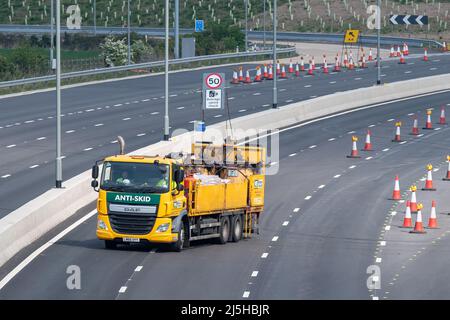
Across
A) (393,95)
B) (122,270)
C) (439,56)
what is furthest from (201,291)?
(439,56)

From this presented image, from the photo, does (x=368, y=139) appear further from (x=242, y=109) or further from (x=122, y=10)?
(x=122, y=10)

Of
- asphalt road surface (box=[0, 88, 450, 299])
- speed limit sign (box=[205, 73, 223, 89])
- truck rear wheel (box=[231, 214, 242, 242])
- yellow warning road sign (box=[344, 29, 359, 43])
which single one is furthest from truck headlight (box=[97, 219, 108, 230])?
yellow warning road sign (box=[344, 29, 359, 43])

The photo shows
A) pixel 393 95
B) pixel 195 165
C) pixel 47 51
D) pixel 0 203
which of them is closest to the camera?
pixel 195 165

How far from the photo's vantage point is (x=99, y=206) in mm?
33625

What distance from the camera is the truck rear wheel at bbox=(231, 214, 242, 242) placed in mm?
35562

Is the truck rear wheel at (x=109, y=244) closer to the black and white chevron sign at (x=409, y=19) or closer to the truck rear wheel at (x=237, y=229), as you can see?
the truck rear wheel at (x=237, y=229)

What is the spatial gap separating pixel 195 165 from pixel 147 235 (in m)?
3.83

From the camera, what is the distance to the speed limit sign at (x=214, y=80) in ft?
171

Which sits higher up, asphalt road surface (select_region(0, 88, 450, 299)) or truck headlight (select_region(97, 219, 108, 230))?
truck headlight (select_region(97, 219, 108, 230))

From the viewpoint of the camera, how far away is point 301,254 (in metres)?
33.7

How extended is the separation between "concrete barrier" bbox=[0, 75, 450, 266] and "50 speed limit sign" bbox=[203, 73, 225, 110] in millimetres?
1721

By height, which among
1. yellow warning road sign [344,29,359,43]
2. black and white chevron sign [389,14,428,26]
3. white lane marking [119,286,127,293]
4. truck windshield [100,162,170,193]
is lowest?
white lane marking [119,286,127,293]

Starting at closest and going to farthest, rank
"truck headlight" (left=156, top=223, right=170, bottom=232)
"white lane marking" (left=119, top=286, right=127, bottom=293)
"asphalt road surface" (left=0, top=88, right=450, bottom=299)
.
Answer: "white lane marking" (left=119, top=286, right=127, bottom=293)
"asphalt road surface" (left=0, top=88, right=450, bottom=299)
"truck headlight" (left=156, top=223, right=170, bottom=232)

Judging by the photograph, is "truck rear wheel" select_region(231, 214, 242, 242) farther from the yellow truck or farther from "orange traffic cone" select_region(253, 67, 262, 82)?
"orange traffic cone" select_region(253, 67, 262, 82)
